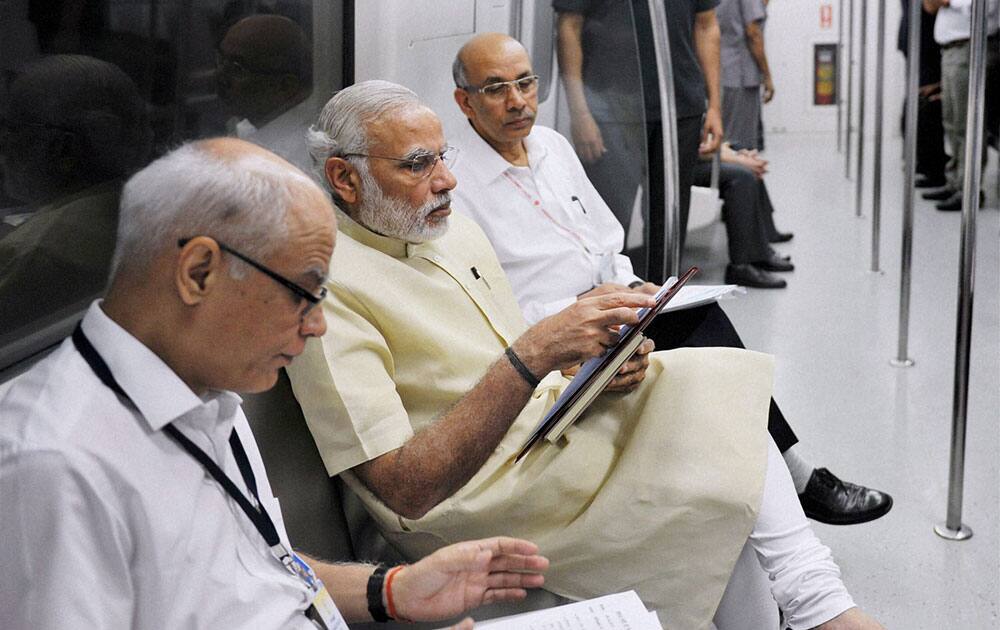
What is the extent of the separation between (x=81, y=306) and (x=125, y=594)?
2.21 feet

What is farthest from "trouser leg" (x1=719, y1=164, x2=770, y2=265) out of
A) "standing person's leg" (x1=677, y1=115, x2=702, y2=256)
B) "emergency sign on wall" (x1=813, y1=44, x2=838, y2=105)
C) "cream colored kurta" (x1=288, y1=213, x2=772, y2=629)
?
"emergency sign on wall" (x1=813, y1=44, x2=838, y2=105)

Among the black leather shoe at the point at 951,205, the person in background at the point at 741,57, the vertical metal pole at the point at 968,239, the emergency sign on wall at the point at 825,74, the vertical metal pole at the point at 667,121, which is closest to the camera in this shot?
the vertical metal pole at the point at 968,239

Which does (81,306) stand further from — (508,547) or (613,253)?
(613,253)

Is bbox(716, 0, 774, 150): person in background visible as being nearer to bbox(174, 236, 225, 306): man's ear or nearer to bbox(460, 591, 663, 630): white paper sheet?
bbox(460, 591, 663, 630): white paper sheet

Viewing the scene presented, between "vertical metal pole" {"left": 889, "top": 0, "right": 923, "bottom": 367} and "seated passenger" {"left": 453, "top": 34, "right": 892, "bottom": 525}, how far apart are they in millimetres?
1301

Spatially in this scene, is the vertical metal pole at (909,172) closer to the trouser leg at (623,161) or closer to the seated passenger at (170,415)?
the trouser leg at (623,161)

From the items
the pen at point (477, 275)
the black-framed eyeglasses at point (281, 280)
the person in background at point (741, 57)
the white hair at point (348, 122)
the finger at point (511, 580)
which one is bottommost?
the finger at point (511, 580)

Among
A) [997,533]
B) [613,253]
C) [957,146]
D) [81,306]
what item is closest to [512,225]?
[613,253]

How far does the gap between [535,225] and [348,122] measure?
794 millimetres

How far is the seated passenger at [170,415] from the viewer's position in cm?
91

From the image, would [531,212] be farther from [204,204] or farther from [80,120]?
[204,204]

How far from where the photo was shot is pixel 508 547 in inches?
51.9

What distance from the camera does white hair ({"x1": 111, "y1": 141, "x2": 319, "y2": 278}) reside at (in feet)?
3.25

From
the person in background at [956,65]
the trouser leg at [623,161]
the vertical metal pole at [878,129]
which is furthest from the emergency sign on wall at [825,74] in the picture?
the trouser leg at [623,161]
